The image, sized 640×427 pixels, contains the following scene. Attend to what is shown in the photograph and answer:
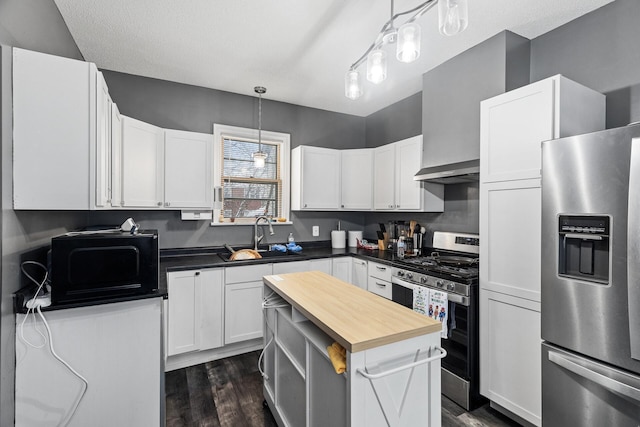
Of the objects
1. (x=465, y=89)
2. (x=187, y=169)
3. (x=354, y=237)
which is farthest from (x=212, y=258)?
(x=465, y=89)

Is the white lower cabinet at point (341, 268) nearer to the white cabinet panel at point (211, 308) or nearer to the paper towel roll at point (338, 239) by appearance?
the paper towel roll at point (338, 239)

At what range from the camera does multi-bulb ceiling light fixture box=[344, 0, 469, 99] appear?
121 cm

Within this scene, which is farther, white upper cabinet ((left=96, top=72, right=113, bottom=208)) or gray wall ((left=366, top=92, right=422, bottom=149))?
gray wall ((left=366, top=92, right=422, bottom=149))

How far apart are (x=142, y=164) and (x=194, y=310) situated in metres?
1.38

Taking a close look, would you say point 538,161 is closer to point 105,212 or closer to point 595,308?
point 595,308

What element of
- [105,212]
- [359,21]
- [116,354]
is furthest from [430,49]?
[105,212]

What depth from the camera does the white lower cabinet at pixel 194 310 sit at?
2.58 metres

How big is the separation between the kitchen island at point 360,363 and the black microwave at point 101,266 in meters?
0.77

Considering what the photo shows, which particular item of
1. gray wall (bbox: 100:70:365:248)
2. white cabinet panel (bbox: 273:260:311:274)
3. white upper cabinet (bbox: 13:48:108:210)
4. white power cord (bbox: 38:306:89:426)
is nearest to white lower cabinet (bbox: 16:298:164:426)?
white power cord (bbox: 38:306:89:426)

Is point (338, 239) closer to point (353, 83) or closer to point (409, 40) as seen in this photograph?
point (353, 83)

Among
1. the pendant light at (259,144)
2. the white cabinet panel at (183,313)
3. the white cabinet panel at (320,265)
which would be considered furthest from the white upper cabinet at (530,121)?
the white cabinet panel at (183,313)

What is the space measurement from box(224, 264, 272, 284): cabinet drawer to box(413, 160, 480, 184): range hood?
1.76m

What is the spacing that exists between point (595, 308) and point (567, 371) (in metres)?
0.39

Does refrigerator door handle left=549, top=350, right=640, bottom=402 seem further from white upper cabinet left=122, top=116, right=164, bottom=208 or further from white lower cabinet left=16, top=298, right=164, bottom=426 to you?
white upper cabinet left=122, top=116, right=164, bottom=208
